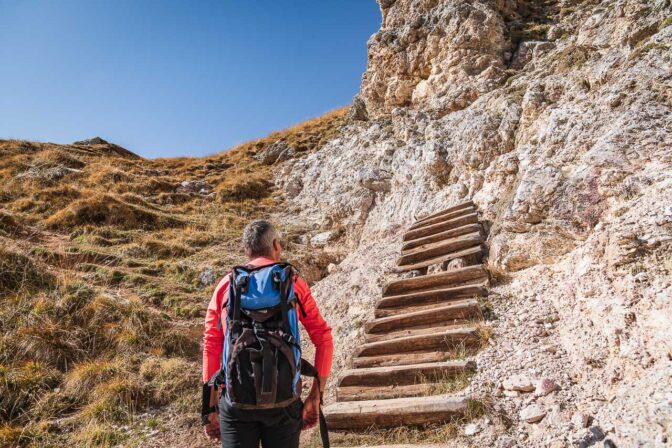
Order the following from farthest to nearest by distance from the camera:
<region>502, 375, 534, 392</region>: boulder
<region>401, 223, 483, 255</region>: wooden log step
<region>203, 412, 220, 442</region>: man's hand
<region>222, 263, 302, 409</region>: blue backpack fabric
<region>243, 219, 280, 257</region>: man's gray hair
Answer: <region>401, 223, 483, 255</region>: wooden log step → <region>502, 375, 534, 392</region>: boulder → <region>243, 219, 280, 257</region>: man's gray hair → <region>203, 412, 220, 442</region>: man's hand → <region>222, 263, 302, 409</region>: blue backpack fabric

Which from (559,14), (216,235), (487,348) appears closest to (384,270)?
(487,348)

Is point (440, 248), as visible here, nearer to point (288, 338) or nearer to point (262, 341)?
point (288, 338)

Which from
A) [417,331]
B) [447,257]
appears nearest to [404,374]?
[417,331]

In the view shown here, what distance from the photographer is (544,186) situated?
5.73 meters

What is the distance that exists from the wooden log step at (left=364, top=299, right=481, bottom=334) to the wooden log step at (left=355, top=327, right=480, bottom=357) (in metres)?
0.34

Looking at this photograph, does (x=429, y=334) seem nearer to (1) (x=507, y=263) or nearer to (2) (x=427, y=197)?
(1) (x=507, y=263)

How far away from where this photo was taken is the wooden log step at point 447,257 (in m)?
6.11

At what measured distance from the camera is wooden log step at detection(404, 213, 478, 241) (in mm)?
7137

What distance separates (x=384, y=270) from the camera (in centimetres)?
765

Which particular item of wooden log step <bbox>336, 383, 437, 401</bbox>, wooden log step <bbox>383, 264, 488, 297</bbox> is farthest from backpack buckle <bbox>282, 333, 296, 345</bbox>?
wooden log step <bbox>383, 264, 488, 297</bbox>

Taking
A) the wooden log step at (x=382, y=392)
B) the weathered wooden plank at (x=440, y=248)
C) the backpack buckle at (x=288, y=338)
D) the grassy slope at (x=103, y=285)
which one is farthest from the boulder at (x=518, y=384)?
the grassy slope at (x=103, y=285)

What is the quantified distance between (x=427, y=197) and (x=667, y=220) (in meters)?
5.97

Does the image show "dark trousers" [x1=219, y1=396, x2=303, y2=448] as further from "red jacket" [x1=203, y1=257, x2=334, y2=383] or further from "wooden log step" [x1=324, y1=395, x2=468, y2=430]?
"wooden log step" [x1=324, y1=395, x2=468, y2=430]

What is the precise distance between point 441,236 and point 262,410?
5.66m
